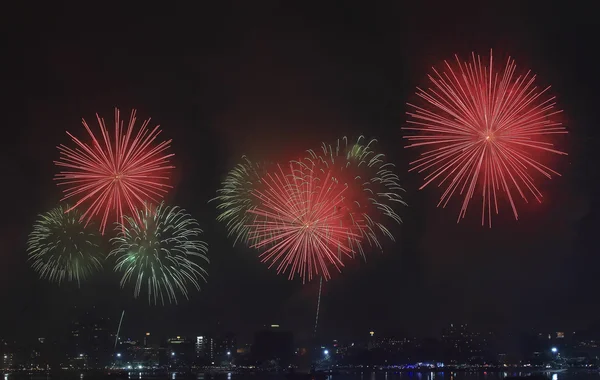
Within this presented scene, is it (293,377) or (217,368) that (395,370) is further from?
(293,377)

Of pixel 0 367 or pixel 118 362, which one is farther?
pixel 118 362

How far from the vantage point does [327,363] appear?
181m

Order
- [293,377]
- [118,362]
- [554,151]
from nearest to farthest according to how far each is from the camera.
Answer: [554,151], [293,377], [118,362]

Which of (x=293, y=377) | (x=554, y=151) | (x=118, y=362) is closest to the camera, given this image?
(x=554, y=151)

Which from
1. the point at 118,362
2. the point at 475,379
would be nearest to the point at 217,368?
the point at 118,362

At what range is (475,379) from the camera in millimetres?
132000

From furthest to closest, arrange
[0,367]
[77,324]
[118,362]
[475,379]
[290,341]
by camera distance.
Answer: [118,362] < [0,367] < [290,341] < [77,324] < [475,379]

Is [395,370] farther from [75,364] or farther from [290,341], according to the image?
[75,364]

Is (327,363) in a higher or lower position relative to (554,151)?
lower

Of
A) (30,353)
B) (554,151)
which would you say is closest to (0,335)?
(30,353)

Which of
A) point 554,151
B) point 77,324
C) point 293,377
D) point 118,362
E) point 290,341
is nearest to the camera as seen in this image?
point 554,151

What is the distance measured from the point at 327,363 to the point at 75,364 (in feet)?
206

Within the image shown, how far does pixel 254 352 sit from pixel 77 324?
144 ft

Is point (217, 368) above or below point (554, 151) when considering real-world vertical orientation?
below
